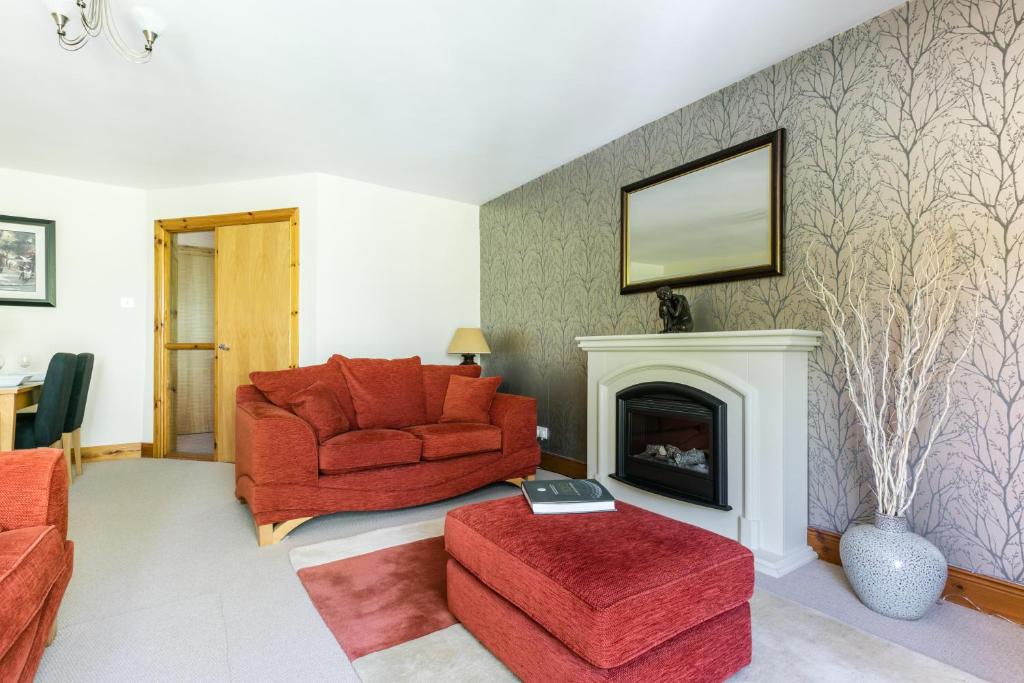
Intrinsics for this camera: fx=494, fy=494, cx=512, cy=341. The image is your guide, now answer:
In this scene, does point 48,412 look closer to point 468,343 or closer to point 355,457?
point 355,457

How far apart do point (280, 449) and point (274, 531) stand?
0.40 metres

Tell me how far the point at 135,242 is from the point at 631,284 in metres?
4.23

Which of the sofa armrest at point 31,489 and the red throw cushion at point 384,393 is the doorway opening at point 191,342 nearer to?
the red throw cushion at point 384,393

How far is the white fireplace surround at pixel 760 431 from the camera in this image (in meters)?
2.19

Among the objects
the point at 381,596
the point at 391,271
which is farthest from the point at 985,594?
the point at 391,271

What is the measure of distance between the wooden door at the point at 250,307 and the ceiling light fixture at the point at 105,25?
5.96 ft

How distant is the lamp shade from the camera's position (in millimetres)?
4168

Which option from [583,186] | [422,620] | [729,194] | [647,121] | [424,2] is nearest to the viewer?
[422,620]

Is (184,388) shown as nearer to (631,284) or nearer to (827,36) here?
(631,284)

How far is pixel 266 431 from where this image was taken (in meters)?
2.39

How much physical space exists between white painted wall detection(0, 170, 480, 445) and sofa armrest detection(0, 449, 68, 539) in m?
2.55

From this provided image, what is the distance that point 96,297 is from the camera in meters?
4.16

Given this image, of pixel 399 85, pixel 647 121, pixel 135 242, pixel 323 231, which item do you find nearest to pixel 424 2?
pixel 399 85

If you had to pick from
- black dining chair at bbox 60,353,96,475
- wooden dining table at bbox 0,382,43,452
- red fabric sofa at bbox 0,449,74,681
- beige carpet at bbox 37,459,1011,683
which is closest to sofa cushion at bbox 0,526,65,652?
red fabric sofa at bbox 0,449,74,681
